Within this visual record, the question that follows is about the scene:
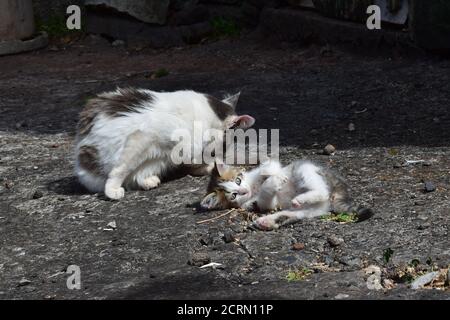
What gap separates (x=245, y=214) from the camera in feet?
19.2

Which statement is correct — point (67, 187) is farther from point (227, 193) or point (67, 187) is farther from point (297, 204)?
point (297, 204)

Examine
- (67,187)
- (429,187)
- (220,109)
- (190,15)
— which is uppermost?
(220,109)

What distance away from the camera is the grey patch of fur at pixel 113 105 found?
6.65 m

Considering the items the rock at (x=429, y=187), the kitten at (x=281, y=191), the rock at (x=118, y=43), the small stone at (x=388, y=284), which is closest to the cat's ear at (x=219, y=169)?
the kitten at (x=281, y=191)

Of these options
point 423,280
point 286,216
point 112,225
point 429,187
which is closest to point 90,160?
point 112,225

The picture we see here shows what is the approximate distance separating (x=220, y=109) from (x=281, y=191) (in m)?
→ 1.18

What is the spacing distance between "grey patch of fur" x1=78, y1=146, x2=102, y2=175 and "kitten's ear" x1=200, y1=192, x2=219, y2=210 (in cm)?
108

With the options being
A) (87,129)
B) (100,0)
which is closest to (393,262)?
(87,129)

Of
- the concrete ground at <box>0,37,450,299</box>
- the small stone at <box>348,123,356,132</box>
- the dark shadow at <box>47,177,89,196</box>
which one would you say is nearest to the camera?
the concrete ground at <box>0,37,450,299</box>

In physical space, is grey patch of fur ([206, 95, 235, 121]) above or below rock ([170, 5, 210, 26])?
above

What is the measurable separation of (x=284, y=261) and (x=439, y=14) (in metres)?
4.88

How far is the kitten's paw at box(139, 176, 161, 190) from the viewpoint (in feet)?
21.7

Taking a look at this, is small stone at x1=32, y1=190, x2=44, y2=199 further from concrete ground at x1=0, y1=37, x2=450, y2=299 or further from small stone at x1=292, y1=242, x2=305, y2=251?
small stone at x1=292, y1=242, x2=305, y2=251

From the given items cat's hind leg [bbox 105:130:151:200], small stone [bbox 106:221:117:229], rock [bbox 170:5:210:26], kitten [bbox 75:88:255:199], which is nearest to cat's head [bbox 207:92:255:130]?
kitten [bbox 75:88:255:199]
